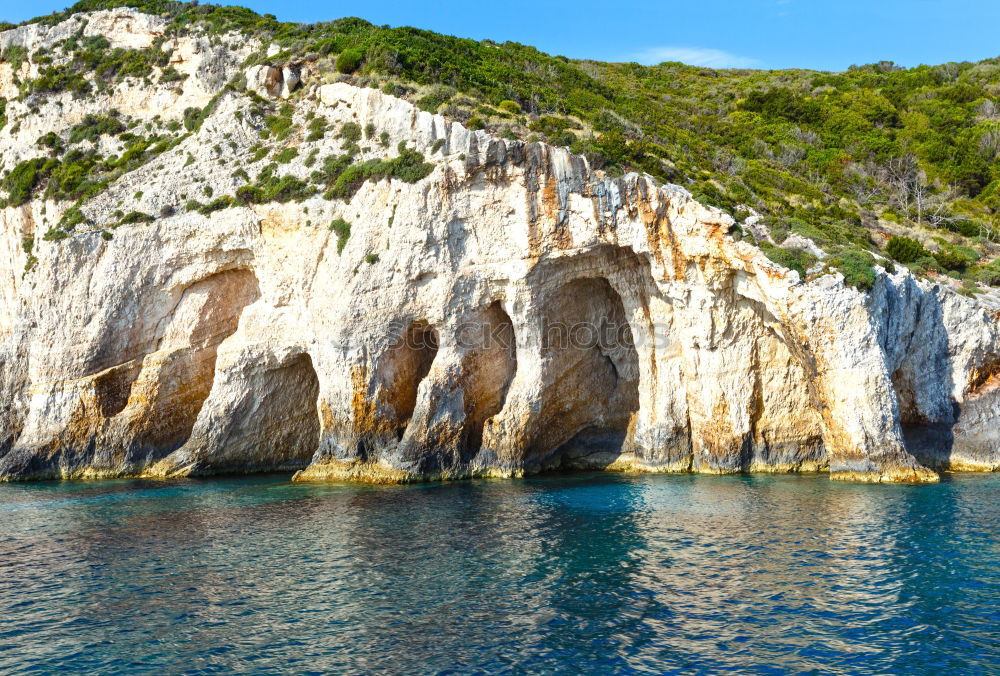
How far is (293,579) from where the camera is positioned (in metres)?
15.4

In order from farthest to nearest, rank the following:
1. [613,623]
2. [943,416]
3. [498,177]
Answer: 1. [498,177]
2. [943,416]
3. [613,623]

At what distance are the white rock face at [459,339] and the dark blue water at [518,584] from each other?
14.4 feet

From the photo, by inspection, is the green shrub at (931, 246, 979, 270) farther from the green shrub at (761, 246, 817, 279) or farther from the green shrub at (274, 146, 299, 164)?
the green shrub at (274, 146, 299, 164)

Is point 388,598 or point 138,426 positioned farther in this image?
point 138,426

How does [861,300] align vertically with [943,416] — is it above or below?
above

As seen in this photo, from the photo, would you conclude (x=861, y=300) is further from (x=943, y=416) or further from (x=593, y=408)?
(x=593, y=408)

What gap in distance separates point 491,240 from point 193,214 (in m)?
13.7

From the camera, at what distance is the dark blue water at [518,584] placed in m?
11.4

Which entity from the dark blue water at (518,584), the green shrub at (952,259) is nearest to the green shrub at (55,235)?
the dark blue water at (518,584)

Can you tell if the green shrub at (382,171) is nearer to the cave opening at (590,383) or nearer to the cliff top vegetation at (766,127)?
the cliff top vegetation at (766,127)

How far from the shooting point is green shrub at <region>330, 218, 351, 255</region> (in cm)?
2978

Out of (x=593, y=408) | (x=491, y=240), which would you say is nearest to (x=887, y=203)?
(x=593, y=408)

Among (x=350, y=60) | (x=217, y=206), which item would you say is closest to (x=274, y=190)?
(x=217, y=206)

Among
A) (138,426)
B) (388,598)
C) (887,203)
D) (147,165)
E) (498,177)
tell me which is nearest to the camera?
(388,598)
